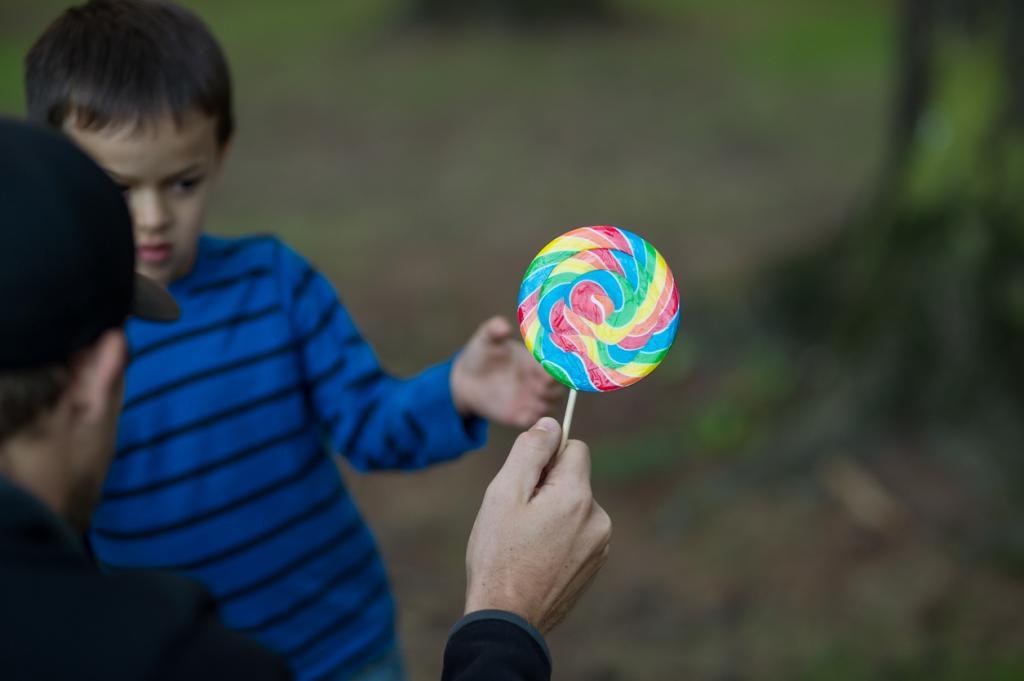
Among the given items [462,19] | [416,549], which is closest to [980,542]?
[416,549]

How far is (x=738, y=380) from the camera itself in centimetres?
445

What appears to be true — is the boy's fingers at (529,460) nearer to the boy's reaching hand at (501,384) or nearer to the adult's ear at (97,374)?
the boy's reaching hand at (501,384)

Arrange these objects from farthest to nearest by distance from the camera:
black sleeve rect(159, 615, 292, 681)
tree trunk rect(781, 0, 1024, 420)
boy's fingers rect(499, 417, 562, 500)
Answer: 1. tree trunk rect(781, 0, 1024, 420)
2. boy's fingers rect(499, 417, 562, 500)
3. black sleeve rect(159, 615, 292, 681)

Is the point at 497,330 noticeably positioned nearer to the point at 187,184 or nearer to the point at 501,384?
the point at 501,384

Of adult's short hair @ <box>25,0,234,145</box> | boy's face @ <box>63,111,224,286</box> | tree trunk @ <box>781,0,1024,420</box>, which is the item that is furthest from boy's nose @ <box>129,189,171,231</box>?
tree trunk @ <box>781,0,1024,420</box>

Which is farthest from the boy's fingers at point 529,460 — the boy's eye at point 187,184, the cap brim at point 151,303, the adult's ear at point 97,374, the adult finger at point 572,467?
the boy's eye at point 187,184

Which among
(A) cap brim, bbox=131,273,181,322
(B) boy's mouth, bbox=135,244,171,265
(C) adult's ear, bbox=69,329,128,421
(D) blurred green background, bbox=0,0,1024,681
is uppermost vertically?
(C) adult's ear, bbox=69,329,128,421

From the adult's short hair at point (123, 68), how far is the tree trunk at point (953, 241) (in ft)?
7.71

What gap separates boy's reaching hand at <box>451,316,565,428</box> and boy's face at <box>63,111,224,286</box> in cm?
49

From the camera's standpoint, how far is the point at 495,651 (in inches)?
53.1

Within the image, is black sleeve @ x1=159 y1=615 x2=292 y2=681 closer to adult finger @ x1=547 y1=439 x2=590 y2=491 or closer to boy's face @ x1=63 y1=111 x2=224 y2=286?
adult finger @ x1=547 y1=439 x2=590 y2=491

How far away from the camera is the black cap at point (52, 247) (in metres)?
1.04

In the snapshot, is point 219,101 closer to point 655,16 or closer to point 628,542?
point 628,542

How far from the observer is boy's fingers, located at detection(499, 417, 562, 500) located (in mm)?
1580
